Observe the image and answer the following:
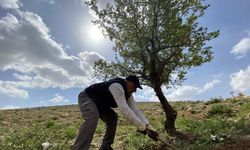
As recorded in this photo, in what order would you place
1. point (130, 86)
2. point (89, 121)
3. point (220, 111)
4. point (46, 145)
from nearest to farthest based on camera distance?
point (89, 121) → point (130, 86) → point (46, 145) → point (220, 111)

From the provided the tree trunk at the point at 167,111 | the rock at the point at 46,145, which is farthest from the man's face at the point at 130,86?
the tree trunk at the point at 167,111

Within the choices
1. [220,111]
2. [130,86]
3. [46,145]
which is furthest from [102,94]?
[220,111]

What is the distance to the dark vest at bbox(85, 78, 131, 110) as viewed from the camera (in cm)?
713

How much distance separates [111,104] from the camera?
7340 millimetres

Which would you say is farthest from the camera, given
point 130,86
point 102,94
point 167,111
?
point 167,111

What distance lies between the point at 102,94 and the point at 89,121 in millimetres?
629

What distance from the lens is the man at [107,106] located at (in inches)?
269

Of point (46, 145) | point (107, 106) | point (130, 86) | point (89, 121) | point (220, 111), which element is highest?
point (220, 111)

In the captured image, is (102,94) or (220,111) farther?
(220,111)

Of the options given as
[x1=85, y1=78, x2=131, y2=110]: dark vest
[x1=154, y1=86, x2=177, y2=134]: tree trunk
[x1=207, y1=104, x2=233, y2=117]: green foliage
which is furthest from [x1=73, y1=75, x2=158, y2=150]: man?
[x1=207, y1=104, x2=233, y2=117]: green foliage

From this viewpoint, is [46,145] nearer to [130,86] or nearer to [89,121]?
[89,121]

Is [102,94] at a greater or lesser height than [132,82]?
lesser

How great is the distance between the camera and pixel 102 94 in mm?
7203

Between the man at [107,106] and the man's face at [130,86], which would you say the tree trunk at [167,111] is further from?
the man's face at [130,86]
